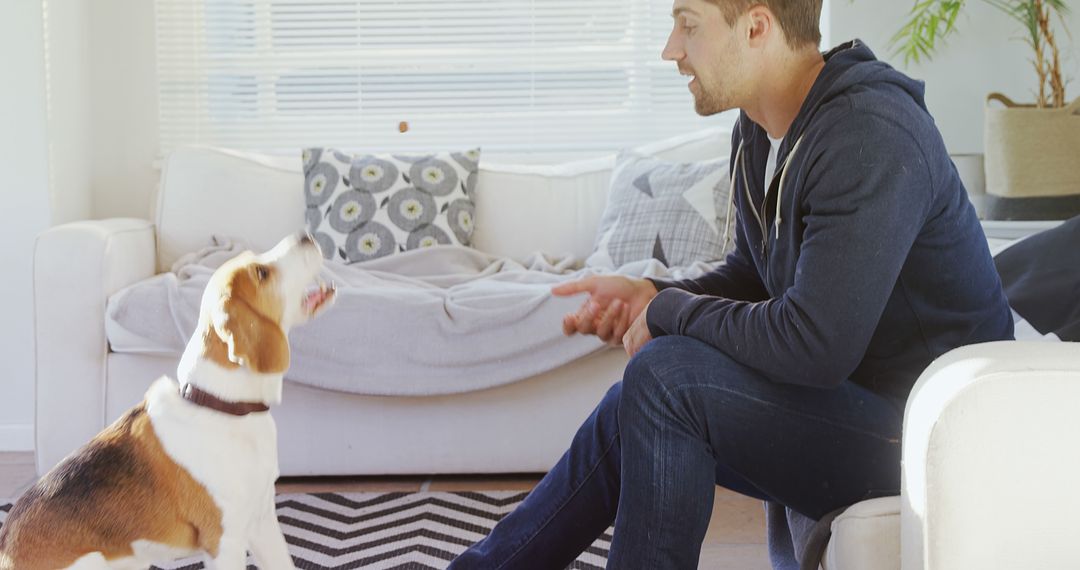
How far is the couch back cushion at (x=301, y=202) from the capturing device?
10.9 ft

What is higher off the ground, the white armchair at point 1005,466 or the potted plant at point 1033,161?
the potted plant at point 1033,161

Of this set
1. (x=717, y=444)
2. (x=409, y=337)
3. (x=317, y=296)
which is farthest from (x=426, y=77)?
(x=717, y=444)

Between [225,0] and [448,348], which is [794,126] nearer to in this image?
[448,348]

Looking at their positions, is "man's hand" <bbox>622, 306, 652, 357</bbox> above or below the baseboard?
above

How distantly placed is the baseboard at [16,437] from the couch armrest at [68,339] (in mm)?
491

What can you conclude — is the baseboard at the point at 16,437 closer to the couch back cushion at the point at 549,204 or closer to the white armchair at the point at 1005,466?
the couch back cushion at the point at 549,204

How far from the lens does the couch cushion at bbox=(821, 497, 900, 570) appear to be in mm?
1201

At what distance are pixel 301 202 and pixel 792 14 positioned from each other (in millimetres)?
2145

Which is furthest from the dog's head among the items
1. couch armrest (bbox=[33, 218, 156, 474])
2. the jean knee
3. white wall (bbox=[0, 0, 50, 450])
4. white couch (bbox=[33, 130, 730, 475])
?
white wall (bbox=[0, 0, 50, 450])

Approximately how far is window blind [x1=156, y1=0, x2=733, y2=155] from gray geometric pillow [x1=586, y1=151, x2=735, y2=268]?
0.72 metres

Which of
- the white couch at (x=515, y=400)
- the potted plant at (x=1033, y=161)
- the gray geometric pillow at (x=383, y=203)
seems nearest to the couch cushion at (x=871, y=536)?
the white couch at (x=515, y=400)

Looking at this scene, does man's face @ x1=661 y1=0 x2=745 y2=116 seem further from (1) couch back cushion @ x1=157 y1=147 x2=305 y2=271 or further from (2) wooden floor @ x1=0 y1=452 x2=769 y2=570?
(1) couch back cushion @ x1=157 y1=147 x2=305 y2=271

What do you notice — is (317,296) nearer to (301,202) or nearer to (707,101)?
(707,101)

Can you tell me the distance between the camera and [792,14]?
145 centimetres
